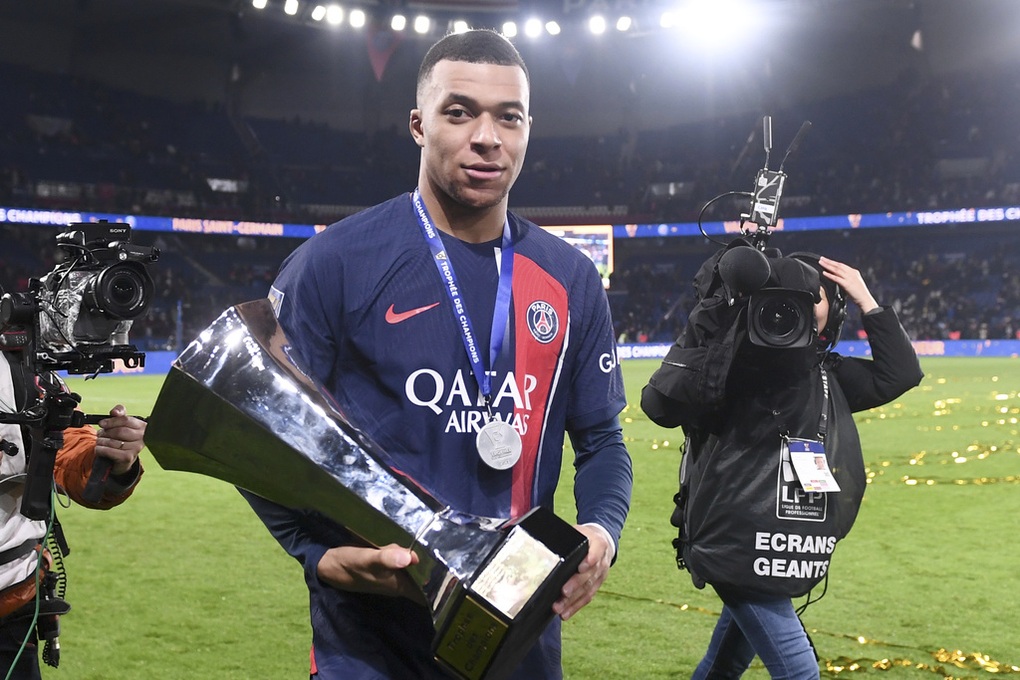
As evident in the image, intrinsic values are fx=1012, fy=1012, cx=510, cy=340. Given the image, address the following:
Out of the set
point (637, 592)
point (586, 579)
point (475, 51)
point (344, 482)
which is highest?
point (475, 51)

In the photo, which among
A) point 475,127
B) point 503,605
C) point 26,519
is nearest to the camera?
point 503,605

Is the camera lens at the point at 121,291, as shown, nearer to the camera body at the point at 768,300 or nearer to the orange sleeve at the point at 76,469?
the orange sleeve at the point at 76,469

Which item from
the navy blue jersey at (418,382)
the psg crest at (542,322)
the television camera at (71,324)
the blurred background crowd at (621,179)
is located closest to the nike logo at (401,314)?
the navy blue jersey at (418,382)

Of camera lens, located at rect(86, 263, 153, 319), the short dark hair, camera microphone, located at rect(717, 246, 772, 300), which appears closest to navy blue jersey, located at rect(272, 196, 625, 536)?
the short dark hair

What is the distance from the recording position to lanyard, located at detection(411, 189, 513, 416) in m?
1.75

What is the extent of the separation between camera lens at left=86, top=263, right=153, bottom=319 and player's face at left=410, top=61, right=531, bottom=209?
0.96 metres

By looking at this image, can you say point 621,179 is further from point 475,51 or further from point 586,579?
point 586,579

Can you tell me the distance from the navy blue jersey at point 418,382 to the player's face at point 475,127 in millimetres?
137

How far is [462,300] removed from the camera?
1.79 meters

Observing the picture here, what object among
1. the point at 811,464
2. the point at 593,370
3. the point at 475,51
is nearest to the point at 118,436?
the point at 593,370

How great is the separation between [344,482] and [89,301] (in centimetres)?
131

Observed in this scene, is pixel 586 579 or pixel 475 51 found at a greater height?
pixel 475 51

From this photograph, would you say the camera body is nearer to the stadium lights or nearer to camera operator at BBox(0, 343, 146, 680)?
camera operator at BBox(0, 343, 146, 680)

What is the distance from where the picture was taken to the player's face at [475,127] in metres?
1.71
